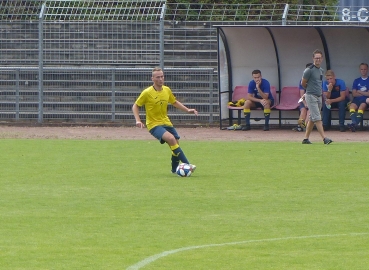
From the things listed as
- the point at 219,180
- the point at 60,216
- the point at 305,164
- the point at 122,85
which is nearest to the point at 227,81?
the point at 122,85

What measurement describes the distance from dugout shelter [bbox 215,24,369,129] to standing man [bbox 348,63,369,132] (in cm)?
102

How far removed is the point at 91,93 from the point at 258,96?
207 inches

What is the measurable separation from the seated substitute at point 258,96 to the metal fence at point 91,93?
2.08m

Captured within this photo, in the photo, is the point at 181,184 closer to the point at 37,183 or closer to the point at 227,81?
the point at 37,183

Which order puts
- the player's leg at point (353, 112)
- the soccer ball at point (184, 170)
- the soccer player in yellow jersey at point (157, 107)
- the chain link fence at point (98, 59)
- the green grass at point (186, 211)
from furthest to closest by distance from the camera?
the chain link fence at point (98, 59) < the player's leg at point (353, 112) < the soccer player in yellow jersey at point (157, 107) < the soccer ball at point (184, 170) < the green grass at point (186, 211)

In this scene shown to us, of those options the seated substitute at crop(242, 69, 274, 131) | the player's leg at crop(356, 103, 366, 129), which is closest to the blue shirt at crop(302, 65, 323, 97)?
the player's leg at crop(356, 103, 366, 129)

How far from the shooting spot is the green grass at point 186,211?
7.61m

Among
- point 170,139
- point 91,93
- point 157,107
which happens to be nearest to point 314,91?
point 157,107

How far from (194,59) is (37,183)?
13825mm

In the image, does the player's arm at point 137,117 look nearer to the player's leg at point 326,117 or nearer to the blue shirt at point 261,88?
the blue shirt at point 261,88

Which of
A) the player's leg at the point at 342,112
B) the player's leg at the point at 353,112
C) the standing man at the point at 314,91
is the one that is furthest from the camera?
the player's leg at the point at 342,112

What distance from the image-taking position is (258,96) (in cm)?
2297

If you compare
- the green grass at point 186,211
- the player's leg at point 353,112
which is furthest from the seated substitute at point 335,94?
the green grass at point 186,211

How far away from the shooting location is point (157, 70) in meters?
13.7
